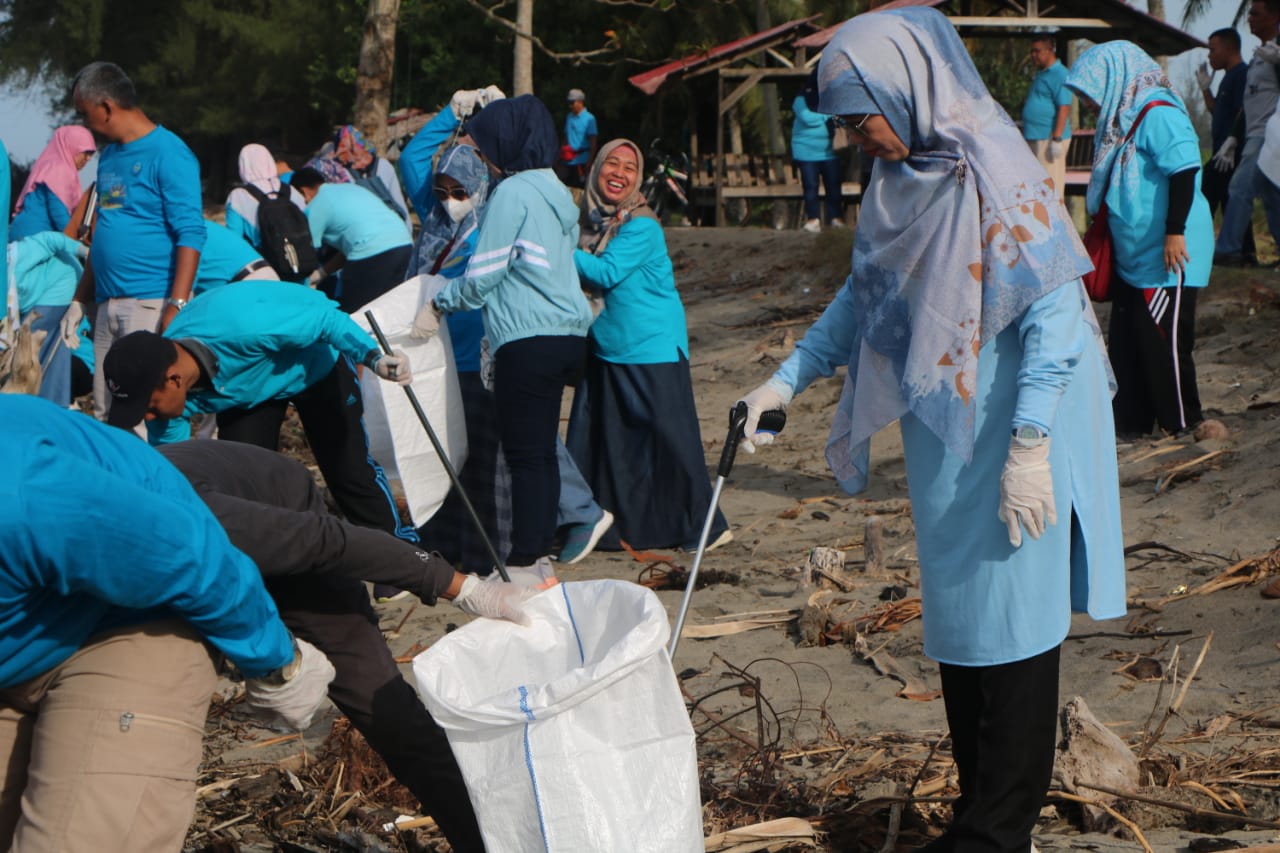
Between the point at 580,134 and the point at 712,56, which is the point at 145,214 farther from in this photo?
the point at 712,56

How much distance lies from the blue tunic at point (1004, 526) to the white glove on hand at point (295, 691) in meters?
1.35

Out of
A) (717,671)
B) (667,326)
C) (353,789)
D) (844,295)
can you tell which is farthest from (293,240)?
(844,295)

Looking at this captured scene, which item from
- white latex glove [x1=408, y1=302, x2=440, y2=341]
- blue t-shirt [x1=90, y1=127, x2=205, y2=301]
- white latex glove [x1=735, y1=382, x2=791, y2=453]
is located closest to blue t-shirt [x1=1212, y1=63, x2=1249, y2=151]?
white latex glove [x1=408, y1=302, x2=440, y2=341]

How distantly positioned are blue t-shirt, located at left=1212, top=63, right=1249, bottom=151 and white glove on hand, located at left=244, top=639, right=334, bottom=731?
10000 millimetres

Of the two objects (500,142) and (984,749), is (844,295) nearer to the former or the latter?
(984,749)

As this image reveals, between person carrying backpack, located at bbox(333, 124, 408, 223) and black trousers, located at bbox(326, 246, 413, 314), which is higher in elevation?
person carrying backpack, located at bbox(333, 124, 408, 223)

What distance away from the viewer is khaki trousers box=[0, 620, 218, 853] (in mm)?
2459

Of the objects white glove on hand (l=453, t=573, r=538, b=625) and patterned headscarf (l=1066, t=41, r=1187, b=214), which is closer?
white glove on hand (l=453, t=573, r=538, b=625)

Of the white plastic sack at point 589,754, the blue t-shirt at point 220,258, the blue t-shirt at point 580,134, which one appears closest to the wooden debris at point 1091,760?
the white plastic sack at point 589,754

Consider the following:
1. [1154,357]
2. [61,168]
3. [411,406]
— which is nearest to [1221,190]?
[1154,357]

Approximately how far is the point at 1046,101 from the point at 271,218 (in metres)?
6.95

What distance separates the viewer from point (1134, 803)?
142 inches

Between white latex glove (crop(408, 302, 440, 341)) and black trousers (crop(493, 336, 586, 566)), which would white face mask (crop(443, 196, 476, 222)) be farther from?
black trousers (crop(493, 336, 586, 566))

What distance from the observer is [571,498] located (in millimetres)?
6668
